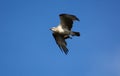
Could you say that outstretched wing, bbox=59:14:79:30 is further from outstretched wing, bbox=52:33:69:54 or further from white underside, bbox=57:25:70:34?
outstretched wing, bbox=52:33:69:54

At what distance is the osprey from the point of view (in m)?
24.2

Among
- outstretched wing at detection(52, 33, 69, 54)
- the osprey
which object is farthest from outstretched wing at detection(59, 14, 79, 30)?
outstretched wing at detection(52, 33, 69, 54)

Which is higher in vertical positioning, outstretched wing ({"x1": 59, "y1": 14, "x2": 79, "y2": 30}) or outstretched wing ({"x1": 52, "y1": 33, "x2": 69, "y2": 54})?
outstretched wing ({"x1": 59, "y1": 14, "x2": 79, "y2": 30})

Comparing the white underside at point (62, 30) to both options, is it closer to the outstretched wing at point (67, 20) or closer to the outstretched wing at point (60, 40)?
the outstretched wing at point (67, 20)

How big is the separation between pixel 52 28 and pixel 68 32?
1074 millimetres

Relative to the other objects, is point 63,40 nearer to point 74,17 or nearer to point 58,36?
point 58,36

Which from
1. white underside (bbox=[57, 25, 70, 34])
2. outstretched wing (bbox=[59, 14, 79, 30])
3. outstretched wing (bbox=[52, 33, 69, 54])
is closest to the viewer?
outstretched wing (bbox=[59, 14, 79, 30])

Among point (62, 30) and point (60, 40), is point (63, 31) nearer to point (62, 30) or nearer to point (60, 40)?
point (62, 30)

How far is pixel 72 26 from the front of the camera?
24438 millimetres

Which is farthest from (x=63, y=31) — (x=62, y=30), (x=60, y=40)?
(x=60, y=40)

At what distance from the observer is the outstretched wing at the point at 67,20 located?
945 inches

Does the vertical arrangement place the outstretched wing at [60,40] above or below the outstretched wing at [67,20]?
below

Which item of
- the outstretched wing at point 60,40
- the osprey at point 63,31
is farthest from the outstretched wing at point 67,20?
the outstretched wing at point 60,40

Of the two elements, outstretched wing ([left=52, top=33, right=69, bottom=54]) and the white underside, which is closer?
the white underside
